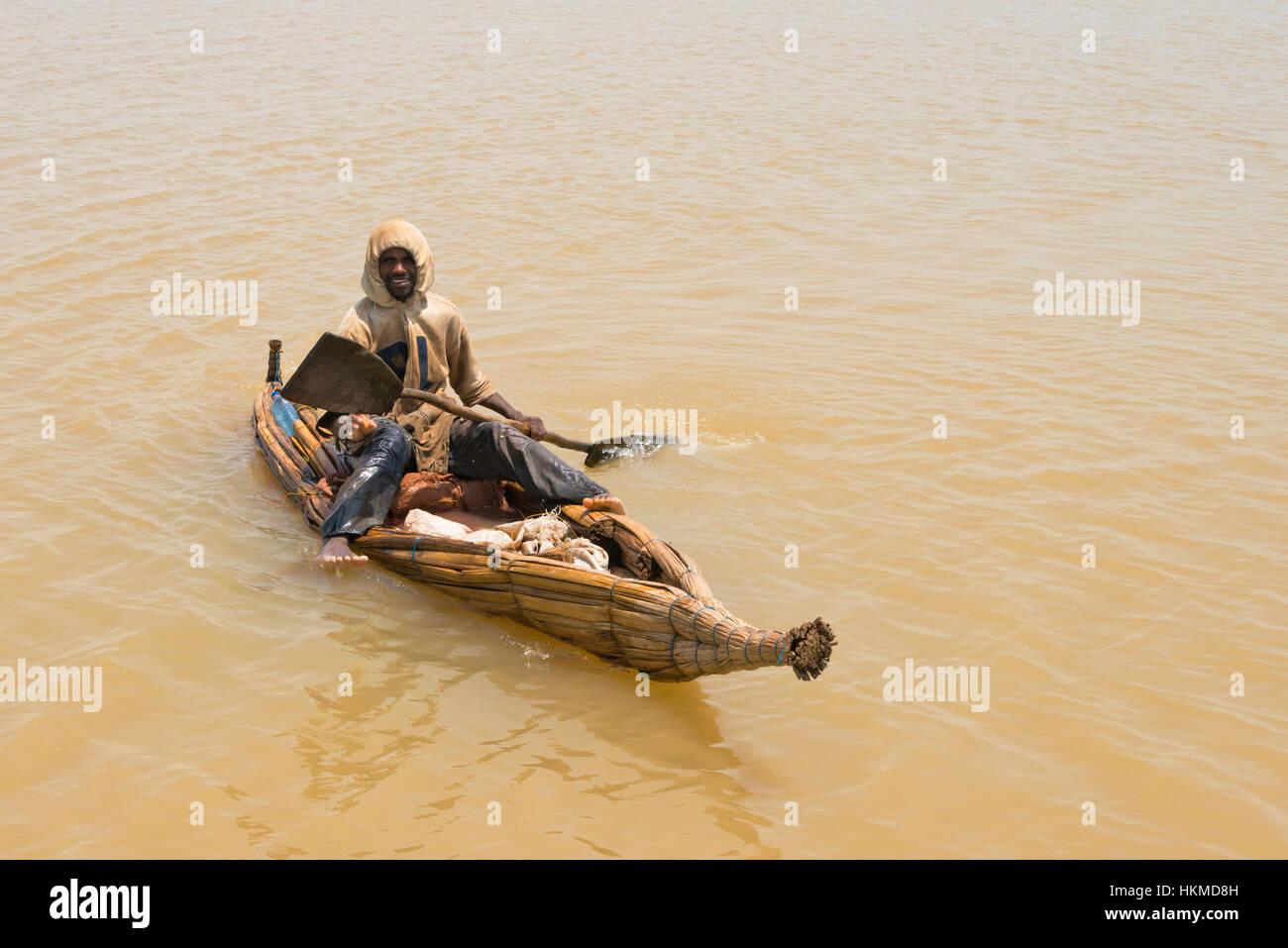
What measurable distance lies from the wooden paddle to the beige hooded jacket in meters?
0.14

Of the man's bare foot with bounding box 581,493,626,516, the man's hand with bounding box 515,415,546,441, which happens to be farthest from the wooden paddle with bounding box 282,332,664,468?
the man's bare foot with bounding box 581,493,626,516

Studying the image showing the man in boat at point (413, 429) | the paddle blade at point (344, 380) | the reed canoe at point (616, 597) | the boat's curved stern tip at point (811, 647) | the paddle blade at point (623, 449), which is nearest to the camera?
the boat's curved stern tip at point (811, 647)

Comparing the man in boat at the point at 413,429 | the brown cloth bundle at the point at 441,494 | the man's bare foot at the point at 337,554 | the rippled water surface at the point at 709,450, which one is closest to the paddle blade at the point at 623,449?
the rippled water surface at the point at 709,450

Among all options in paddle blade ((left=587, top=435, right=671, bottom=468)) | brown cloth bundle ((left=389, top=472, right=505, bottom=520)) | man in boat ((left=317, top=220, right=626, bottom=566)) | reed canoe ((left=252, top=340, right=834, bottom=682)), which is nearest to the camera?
reed canoe ((left=252, top=340, right=834, bottom=682))

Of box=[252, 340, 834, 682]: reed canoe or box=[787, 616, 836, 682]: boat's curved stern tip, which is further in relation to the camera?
box=[252, 340, 834, 682]: reed canoe

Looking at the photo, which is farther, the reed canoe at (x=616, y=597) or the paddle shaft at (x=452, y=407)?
the paddle shaft at (x=452, y=407)

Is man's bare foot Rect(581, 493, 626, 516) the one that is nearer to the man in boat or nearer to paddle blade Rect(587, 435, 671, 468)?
the man in boat

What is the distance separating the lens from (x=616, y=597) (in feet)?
15.3

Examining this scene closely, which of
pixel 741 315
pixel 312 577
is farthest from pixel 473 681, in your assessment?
pixel 741 315

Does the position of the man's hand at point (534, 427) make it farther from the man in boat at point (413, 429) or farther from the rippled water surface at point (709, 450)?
the rippled water surface at point (709, 450)

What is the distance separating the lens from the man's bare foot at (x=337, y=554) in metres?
5.62

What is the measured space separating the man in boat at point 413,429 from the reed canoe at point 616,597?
0.13m

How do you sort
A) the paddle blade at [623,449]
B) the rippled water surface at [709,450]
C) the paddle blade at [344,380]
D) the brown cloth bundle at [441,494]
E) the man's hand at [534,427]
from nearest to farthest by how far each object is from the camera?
the rippled water surface at [709,450], the paddle blade at [344,380], the brown cloth bundle at [441,494], the man's hand at [534,427], the paddle blade at [623,449]

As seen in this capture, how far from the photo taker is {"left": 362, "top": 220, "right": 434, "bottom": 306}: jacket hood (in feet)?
18.6
